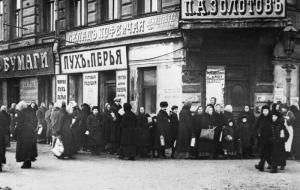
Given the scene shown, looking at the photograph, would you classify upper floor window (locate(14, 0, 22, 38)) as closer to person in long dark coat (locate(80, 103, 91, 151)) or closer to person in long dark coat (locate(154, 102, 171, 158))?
person in long dark coat (locate(80, 103, 91, 151))

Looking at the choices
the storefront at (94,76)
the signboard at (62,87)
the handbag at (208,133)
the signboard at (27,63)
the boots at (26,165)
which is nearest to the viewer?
the boots at (26,165)

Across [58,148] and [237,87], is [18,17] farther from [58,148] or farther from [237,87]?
[237,87]

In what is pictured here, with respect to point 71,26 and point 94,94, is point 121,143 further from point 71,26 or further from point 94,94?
point 71,26

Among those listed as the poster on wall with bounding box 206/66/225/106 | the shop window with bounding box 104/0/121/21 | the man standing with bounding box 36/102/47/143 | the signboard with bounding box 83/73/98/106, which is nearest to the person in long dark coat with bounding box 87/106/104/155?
the poster on wall with bounding box 206/66/225/106

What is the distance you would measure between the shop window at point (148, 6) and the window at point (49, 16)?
601 centimetres

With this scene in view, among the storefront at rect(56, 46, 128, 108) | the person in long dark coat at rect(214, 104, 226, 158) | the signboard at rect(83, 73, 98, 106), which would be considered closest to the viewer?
the person in long dark coat at rect(214, 104, 226, 158)

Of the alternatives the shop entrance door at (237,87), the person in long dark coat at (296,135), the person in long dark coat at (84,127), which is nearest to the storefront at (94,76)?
the person in long dark coat at (84,127)

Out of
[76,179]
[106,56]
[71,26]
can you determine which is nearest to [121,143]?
[76,179]

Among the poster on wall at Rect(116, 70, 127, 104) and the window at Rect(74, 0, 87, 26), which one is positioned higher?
the window at Rect(74, 0, 87, 26)

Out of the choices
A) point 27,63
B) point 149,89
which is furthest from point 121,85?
point 27,63

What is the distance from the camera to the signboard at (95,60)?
63.8 ft

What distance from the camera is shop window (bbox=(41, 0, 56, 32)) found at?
23.5 m

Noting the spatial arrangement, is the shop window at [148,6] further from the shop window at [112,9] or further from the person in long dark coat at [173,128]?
the person in long dark coat at [173,128]

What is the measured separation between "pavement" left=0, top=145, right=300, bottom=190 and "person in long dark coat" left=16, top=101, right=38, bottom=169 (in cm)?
32
